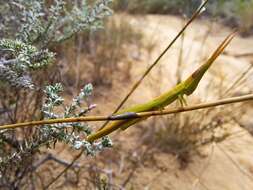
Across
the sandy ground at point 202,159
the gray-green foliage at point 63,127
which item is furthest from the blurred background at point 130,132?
the gray-green foliage at point 63,127

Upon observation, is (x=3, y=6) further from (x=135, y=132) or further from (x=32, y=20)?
(x=135, y=132)

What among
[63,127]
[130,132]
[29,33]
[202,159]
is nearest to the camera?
[63,127]

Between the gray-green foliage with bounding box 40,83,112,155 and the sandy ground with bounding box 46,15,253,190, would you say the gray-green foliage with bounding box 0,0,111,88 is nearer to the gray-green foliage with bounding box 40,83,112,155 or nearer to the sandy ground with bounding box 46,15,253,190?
the gray-green foliage with bounding box 40,83,112,155

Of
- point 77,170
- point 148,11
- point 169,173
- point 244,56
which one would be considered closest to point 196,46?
point 244,56

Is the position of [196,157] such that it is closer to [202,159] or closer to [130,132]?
[202,159]

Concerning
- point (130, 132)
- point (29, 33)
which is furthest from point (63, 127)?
point (130, 132)

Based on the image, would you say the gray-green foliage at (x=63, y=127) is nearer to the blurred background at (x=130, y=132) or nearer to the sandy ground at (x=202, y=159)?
the blurred background at (x=130, y=132)

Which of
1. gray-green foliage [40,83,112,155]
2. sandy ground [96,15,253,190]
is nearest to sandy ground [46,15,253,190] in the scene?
sandy ground [96,15,253,190]

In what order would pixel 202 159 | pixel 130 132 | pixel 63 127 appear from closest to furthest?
pixel 63 127 → pixel 202 159 → pixel 130 132
